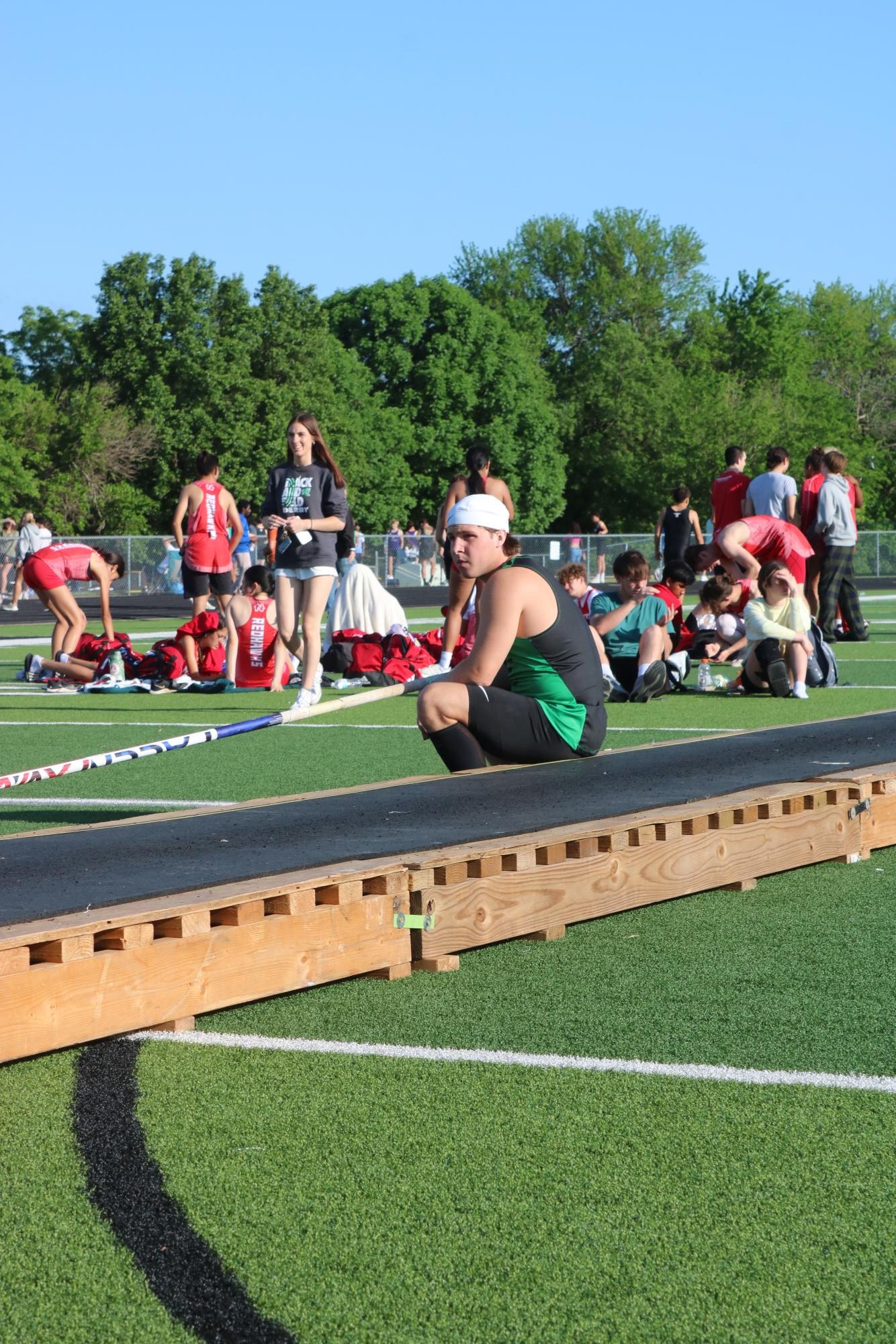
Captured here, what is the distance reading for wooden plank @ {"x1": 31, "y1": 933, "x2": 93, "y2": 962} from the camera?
3637mm

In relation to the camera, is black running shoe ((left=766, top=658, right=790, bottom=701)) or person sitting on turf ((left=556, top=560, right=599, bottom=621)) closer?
black running shoe ((left=766, top=658, right=790, bottom=701))

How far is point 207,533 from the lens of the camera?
15.5 meters

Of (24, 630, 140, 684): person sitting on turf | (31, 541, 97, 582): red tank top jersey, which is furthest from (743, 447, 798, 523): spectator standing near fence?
(31, 541, 97, 582): red tank top jersey

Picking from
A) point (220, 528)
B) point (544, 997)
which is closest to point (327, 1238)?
point (544, 997)

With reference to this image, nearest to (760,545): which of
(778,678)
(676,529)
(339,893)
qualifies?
(778,678)

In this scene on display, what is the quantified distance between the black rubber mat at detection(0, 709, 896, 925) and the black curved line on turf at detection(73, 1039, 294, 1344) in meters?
0.43

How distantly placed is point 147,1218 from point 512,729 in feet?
13.0

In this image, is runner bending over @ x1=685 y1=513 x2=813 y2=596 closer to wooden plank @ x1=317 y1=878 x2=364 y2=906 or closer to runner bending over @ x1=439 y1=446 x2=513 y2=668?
runner bending over @ x1=439 y1=446 x2=513 y2=668

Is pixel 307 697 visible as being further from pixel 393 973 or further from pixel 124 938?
pixel 124 938

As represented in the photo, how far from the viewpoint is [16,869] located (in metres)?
4.65

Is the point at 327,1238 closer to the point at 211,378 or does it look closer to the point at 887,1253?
the point at 887,1253

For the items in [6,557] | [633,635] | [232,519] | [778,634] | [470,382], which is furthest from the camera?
[470,382]

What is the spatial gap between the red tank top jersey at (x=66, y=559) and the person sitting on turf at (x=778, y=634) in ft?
20.6

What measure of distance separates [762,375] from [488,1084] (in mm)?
90972
